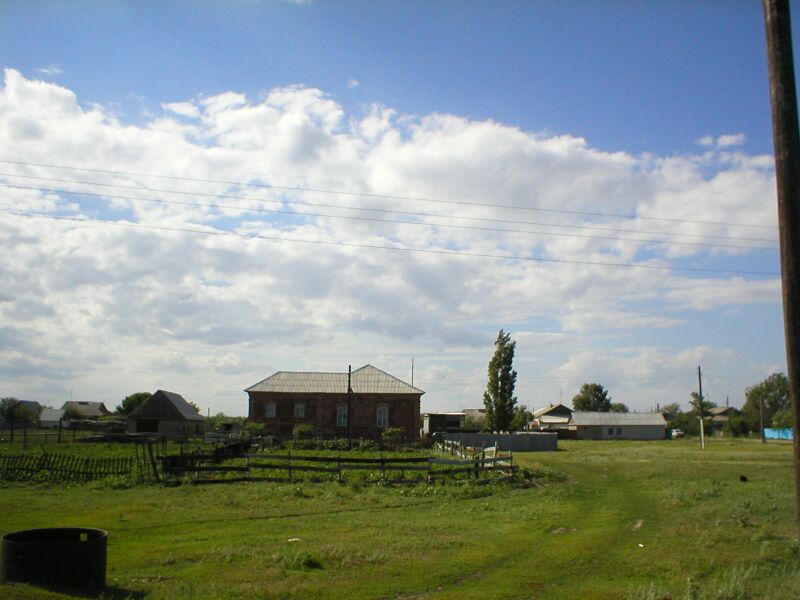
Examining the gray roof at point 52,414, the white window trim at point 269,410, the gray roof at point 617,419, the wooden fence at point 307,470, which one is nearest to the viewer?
the wooden fence at point 307,470

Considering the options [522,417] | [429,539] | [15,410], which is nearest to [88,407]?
[15,410]

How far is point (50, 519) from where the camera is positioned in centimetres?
1853

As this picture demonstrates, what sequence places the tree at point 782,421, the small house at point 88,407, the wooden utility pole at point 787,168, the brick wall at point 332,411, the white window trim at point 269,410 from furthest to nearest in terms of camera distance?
the small house at point 88,407 < the tree at point 782,421 < the white window trim at point 269,410 < the brick wall at point 332,411 < the wooden utility pole at point 787,168

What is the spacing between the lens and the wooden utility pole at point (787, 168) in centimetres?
775

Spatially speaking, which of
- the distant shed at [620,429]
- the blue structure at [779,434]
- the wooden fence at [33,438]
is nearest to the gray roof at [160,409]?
the wooden fence at [33,438]

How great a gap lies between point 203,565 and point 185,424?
241 feet

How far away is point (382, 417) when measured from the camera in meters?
73.9

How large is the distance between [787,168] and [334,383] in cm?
7027

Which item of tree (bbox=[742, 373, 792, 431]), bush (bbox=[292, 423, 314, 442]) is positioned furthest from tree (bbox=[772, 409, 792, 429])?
bush (bbox=[292, 423, 314, 442])

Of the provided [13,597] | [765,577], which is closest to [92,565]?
[13,597]

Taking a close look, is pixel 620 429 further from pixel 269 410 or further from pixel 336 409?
pixel 269 410

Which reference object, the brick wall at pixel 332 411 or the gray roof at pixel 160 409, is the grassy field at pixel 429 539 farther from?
the gray roof at pixel 160 409

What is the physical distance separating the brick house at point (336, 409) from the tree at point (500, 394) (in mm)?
16289

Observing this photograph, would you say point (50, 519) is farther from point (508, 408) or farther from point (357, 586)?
point (508, 408)
